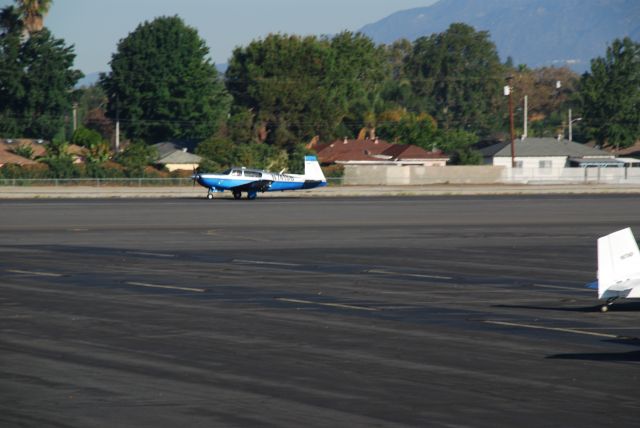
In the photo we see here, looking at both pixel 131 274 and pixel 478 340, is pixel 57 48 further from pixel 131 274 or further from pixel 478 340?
pixel 478 340

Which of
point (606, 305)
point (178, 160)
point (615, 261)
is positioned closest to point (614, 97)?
point (178, 160)

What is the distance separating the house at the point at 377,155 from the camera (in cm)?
11112

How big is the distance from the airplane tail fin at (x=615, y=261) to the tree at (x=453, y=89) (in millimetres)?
159821

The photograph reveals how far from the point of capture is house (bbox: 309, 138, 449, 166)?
111 m

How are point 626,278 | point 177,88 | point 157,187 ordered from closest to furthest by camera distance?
1. point 626,278
2. point 157,187
3. point 177,88

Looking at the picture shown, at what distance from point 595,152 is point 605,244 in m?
105

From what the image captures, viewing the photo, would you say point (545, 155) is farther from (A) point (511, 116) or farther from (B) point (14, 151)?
(B) point (14, 151)

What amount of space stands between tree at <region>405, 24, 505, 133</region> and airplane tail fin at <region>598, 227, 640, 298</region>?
160 m

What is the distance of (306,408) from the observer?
41.8ft

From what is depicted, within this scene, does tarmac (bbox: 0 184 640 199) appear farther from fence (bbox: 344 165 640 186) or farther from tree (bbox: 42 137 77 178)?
fence (bbox: 344 165 640 186)

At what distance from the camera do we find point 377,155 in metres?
114

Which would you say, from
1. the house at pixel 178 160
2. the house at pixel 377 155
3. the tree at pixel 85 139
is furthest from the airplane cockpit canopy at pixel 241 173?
the tree at pixel 85 139

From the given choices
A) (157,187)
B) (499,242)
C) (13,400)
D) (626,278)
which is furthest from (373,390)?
(157,187)

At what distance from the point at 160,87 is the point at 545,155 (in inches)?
1833
